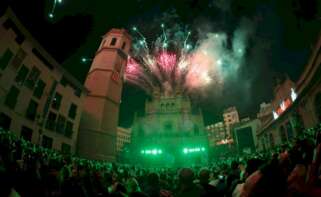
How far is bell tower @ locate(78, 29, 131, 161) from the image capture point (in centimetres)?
3278

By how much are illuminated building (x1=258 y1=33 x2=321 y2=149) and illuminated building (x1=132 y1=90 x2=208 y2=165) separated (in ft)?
56.1

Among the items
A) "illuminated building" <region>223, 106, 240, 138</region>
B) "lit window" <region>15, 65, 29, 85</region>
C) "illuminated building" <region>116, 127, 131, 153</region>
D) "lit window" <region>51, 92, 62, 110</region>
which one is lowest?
"lit window" <region>51, 92, 62, 110</region>

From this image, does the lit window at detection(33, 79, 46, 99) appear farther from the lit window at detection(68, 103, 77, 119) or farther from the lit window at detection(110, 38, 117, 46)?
the lit window at detection(110, 38, 117, 46)

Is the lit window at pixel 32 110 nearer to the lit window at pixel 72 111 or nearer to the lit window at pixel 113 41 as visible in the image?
the lit window at pixel 72 111

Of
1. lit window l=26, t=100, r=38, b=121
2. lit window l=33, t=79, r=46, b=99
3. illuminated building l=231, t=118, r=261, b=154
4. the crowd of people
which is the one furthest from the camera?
illuminated building l=231, t=118, r=261, b=154

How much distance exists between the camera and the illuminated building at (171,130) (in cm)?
5366

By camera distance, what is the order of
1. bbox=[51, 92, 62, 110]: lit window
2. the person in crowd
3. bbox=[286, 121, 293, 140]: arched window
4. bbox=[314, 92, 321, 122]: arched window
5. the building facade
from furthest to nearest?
bbox=[286, 121, 293, 140]: arched window → bbox=[51, 92, 62, 110]: lit window → bbox=[314, 92, 321, 122]: arched window → the building facade → the person in crowd

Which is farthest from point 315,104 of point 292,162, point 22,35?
point 22,35

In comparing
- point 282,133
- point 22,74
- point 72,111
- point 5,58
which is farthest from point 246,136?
point 5,58

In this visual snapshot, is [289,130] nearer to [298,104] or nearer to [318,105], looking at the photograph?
[298,104]

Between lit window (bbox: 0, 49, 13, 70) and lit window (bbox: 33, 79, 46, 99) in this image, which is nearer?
lit window (bbox: 0, 49, 13, 70)

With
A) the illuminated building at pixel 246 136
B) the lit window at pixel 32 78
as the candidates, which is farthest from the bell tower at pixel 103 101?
the illuminated building at pixel 246 136

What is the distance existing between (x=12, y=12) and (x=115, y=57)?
66.8ft

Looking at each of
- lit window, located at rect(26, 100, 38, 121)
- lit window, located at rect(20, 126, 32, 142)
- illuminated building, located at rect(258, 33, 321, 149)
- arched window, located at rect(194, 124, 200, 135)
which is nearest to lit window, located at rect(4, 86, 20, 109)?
lit window, located at rect(26, 100, 38, 121)
